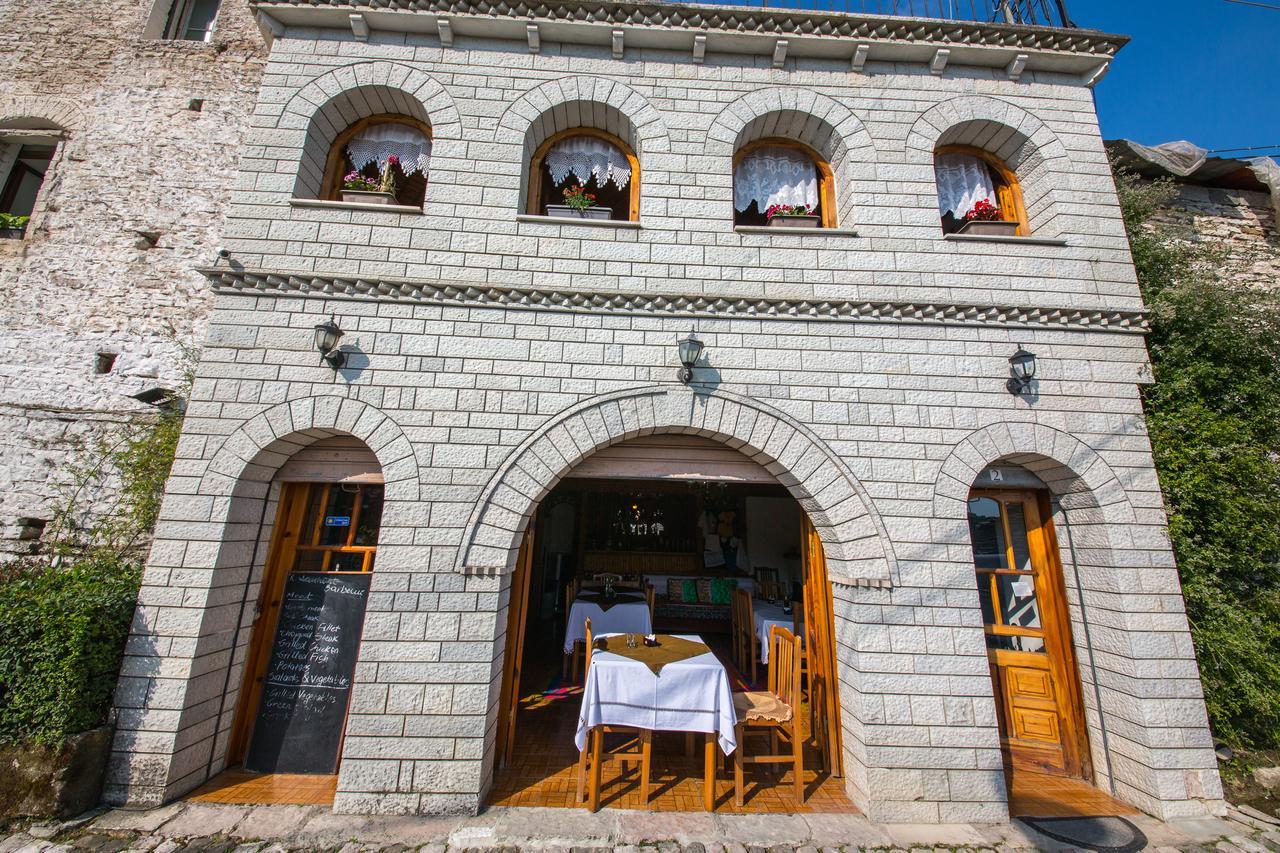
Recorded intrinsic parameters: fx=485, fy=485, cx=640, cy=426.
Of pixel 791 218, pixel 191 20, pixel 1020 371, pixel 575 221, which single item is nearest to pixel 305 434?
pixel 575 221

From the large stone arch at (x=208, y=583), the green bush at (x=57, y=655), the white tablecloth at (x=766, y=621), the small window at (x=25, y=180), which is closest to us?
the green bush at (x=57, y=655)

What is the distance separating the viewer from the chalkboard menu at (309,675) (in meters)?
3.92

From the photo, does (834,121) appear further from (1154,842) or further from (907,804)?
(1154,842)

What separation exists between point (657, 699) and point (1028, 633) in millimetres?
3475

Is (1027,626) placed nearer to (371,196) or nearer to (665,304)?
(665,304)

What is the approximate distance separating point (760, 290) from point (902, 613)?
116 inches

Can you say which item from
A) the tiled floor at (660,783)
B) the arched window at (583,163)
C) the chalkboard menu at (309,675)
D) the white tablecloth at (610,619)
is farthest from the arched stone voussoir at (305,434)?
the white tablecloth at (610,619)

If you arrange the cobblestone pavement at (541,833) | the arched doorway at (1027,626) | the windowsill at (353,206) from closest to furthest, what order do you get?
the cobblestone pavement at (541,833) < the arched doorway at (1027,626) < the windowsill at (353,206)

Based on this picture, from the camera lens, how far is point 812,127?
501 cm

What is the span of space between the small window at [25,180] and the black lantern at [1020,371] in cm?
1123

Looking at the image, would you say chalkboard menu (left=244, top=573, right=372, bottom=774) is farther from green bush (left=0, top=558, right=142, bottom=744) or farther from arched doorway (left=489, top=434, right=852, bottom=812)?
arched doorway (left=489, top=434, right=852, bottom=812)

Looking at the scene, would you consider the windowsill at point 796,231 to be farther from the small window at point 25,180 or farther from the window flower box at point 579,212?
the small window at point 25,180

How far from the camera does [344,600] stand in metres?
4.14

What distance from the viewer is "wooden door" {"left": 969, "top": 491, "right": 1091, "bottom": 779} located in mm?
4277
